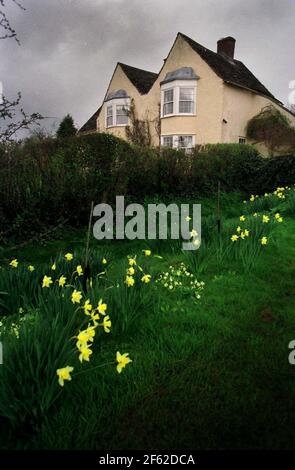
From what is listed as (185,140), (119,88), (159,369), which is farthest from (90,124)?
(159,369)

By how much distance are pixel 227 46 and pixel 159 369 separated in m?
25.8

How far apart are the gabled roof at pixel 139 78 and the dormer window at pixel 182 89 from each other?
2.80 m

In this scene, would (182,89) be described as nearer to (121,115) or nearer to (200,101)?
(200,101)

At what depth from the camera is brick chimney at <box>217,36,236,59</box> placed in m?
22.8

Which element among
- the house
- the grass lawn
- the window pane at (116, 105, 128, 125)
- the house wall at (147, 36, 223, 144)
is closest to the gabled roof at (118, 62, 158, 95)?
the house

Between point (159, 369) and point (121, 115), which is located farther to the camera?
point (121, 115)

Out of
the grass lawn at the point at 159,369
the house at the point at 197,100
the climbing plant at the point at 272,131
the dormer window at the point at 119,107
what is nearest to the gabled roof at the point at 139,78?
the house at the point at 197,100

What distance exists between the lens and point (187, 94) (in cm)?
1931

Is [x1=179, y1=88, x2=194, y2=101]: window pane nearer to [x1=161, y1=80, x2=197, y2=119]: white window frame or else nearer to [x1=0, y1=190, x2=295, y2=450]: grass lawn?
[x1=161, y1=80, x2=197, y2=119]: white window frame

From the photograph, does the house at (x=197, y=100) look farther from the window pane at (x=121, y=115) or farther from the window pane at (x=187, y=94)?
the window pane at (x=121, y=115)

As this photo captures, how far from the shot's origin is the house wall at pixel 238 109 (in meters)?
18.4

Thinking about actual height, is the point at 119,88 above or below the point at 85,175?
above

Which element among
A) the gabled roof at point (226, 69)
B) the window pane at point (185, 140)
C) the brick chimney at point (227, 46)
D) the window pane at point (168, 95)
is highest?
the brick chimney at point (227, 46)

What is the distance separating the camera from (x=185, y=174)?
9641 millimetres
